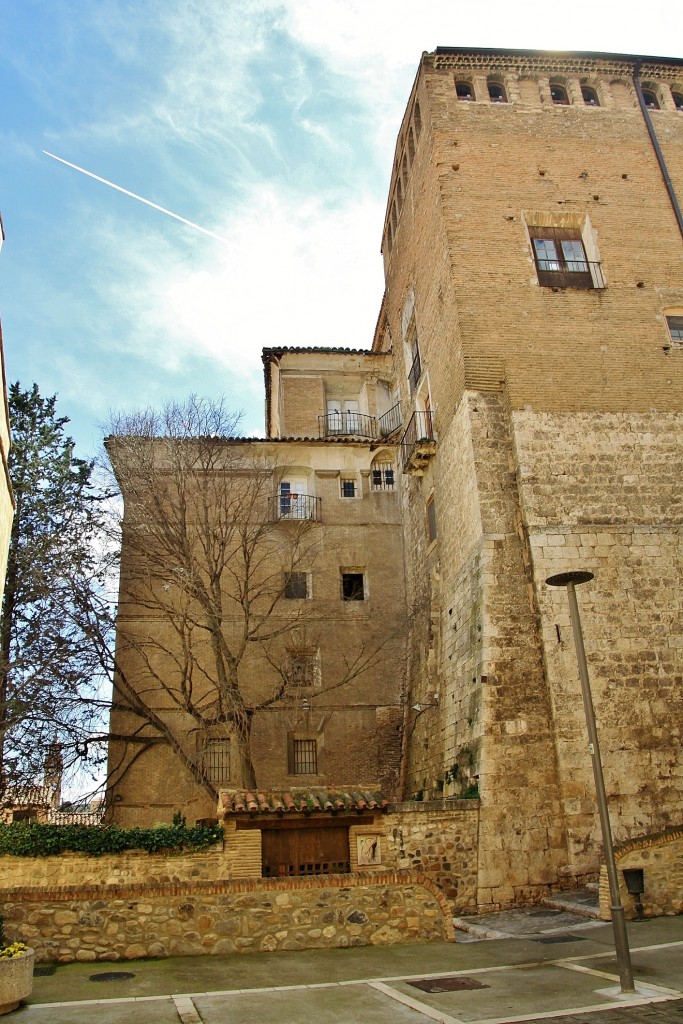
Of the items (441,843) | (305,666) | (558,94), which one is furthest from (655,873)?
(558,94)

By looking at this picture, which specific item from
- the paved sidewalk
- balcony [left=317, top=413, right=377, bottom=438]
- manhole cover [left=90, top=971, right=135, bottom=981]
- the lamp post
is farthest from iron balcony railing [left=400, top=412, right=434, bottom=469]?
manhole cover [left=90, top=971, right=135, bottom=981]

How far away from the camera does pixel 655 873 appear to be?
Result: 34.7 feet

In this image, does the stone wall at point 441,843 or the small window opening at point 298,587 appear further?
the small window opening at point 298,587

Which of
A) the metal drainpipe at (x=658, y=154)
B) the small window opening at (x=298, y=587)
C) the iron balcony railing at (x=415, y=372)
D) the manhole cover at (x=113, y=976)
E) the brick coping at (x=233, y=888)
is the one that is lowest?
the manhole cover at (x=113, y=976)

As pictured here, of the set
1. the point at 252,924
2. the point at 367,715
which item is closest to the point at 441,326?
the point at 367,715

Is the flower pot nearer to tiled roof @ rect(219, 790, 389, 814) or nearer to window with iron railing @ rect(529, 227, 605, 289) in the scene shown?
tiled roof @ rect(219, 790, 389, 814)

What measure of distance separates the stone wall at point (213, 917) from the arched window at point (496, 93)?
20.3 metres

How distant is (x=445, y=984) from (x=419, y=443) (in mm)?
13120

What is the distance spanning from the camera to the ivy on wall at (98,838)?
1210cm

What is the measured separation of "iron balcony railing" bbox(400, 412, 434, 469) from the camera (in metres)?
18.8

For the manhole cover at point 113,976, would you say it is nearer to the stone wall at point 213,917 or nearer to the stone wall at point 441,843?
the stone wall at point 213,917

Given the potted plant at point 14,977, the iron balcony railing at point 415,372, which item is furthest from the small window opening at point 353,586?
the potted plant at point 14,977

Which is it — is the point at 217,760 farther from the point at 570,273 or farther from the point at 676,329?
the point at 676,329

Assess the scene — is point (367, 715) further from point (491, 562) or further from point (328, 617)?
point (491, 562)
